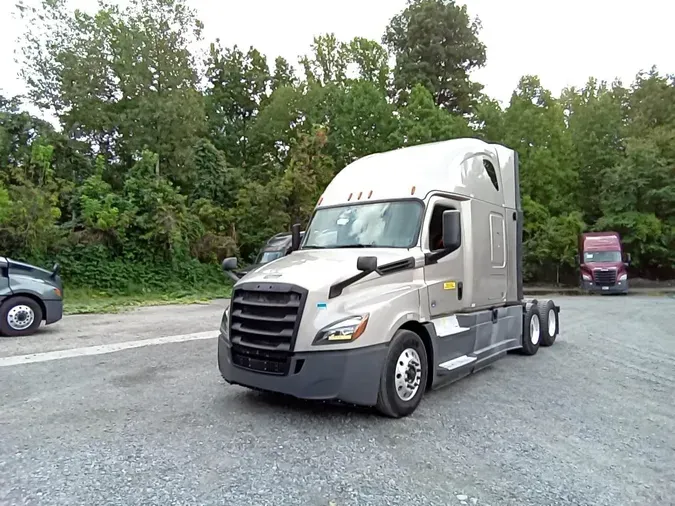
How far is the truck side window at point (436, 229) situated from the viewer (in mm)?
5473

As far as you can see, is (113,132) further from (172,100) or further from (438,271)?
(438,271)

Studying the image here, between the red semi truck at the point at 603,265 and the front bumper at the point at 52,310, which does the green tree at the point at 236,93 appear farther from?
the front bumper at the point at 52,310

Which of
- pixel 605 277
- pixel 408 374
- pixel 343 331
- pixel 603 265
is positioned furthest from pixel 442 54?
pixel 343 331

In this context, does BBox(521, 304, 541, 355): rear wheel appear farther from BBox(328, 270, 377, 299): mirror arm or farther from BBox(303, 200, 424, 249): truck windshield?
BBox(328, 270, 377, 299): mirror arm

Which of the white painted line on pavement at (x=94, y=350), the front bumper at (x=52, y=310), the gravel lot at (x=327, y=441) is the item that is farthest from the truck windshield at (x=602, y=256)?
the front bumper at (x=52, y=310)

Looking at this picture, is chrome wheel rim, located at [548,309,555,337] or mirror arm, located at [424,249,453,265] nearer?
mirror arm, located at [424,249,453,265]

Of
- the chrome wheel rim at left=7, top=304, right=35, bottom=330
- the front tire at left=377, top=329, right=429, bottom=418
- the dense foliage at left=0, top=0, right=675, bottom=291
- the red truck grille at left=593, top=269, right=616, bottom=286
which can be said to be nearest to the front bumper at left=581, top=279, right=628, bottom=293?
the red truck grille at left=593, top=269, right=616, bottom=286

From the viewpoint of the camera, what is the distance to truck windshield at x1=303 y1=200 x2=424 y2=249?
538 centimetres

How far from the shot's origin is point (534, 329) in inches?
318

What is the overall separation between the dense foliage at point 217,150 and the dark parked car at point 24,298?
26.4ft

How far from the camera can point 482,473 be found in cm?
352

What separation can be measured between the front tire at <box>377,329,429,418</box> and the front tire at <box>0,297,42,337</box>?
763 centimetres

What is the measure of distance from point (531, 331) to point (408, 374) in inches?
154

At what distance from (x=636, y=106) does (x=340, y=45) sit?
2108cm
